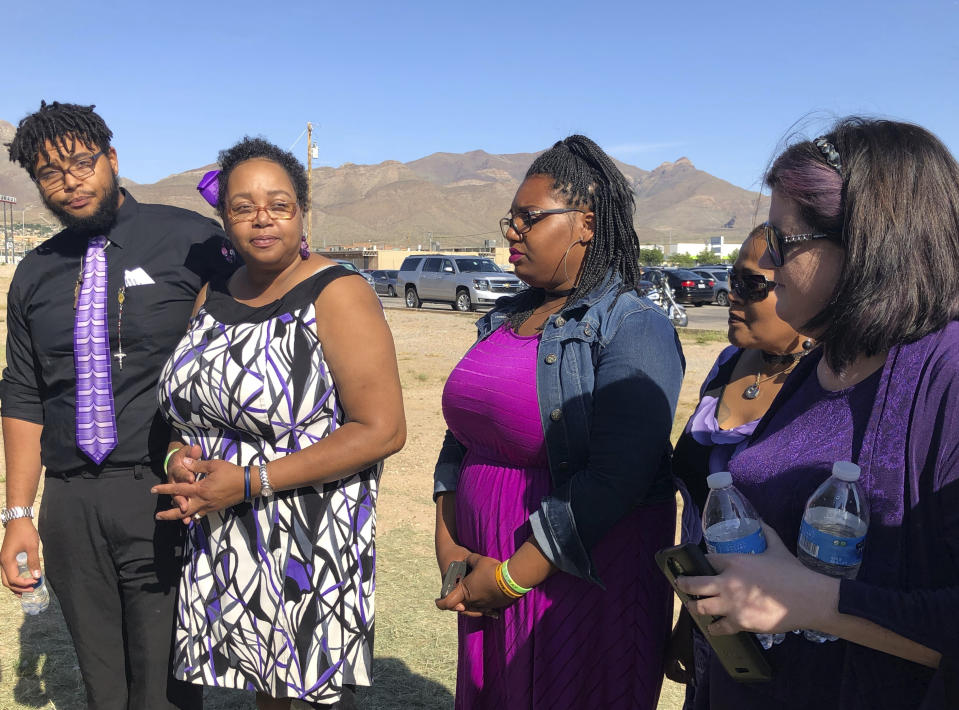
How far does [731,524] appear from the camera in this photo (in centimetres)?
141

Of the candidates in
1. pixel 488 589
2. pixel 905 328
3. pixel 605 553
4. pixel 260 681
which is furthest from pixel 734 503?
pixel 260 681

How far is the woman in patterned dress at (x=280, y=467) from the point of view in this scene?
7.25ft

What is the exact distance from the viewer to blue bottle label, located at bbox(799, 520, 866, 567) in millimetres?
1287

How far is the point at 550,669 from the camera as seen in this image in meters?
2.14

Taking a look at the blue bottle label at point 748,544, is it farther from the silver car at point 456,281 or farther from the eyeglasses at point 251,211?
the silver car at point 456,281

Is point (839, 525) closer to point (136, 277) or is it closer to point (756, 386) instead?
point (756, 386)

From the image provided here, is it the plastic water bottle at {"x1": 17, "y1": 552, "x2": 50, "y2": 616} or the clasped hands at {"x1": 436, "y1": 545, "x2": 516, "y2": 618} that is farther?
the plastic water bottle at {"x1": 17, "y1": 552, "x2": 50, "y2": 616}

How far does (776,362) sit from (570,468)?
1010mm

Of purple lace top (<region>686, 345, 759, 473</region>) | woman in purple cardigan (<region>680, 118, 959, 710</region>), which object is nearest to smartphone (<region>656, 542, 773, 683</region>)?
woman in purple cardigan (<region>680, 118, 959, 710</region>)

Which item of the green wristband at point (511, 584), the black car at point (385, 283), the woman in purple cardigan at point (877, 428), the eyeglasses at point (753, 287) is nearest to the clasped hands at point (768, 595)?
the woman in purple cardigan at point (877, 428)

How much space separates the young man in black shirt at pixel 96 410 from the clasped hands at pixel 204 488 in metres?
0.48

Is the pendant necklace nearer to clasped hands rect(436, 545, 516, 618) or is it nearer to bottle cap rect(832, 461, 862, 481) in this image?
clasped hands rect(436, 545, 516, 618)

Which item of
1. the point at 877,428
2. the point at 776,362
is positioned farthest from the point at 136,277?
the point at 877,428

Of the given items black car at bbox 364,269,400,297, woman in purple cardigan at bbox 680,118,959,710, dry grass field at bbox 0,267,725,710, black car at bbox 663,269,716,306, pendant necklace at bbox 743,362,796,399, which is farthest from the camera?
black car at bbox 364,269,400,297
